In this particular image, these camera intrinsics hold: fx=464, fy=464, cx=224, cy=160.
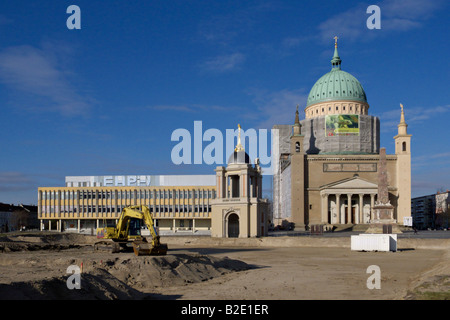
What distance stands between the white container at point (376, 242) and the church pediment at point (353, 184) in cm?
5338

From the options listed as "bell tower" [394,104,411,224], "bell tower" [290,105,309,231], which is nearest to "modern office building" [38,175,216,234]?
"bell tower" [290,105,309,231]

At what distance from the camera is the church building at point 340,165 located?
4358 inches

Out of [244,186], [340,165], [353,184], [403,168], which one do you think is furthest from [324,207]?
[244,186]

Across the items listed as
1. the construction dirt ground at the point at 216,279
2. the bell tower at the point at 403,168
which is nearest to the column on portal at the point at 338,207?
the bell tower at the point at 403,168

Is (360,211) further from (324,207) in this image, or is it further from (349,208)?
(324,207)

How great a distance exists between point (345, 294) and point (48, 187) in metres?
114

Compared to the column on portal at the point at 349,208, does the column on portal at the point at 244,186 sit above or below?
above

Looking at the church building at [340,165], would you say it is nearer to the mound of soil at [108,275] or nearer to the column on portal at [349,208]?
the column on portal at [349,208]

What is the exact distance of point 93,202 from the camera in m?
124

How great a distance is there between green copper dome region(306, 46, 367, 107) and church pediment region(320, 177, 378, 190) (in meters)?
26.6

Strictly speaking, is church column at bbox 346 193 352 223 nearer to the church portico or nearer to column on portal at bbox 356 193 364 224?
the church portico
